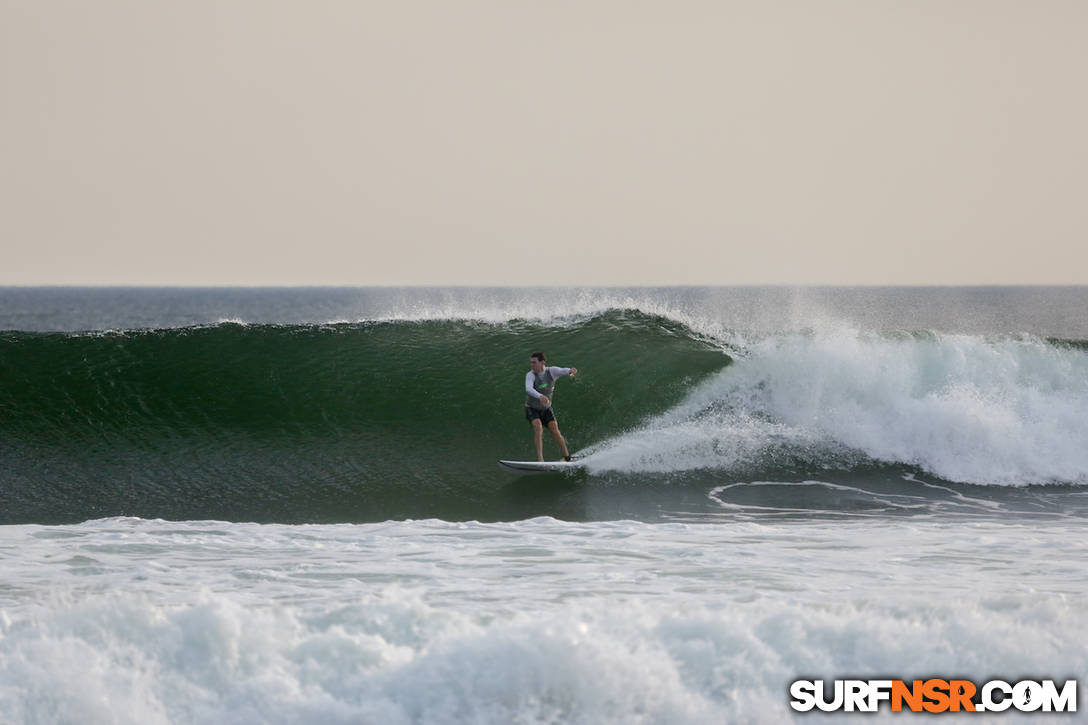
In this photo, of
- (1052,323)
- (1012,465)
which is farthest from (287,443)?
(1052,323)

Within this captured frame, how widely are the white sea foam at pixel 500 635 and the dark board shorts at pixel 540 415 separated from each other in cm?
440

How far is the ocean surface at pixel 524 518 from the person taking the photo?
5.38 m

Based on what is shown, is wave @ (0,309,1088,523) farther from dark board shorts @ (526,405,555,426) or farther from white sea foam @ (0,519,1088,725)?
white sea foam @ (0,519,1088,725)

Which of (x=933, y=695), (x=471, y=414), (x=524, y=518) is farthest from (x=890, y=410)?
(x=933, y=695)

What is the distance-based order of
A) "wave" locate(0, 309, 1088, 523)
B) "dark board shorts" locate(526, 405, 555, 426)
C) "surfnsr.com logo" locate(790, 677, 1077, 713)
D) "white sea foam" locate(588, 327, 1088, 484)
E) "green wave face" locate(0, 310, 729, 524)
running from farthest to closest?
"white sea foam" locate(588, 327, 1088, 484)
"dark board shorts" locate(526, 405, 555, 426)
"wave" locate(0, 309, 1088, 523)
"green wave face" locate(0, 310, 729, 524)
"surfnsr.com logo" locate(790, 677, 1077, 713)

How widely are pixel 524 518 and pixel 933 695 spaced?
5.05 metres

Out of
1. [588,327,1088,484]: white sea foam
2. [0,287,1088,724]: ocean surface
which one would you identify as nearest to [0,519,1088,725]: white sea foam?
[0,287,1088,724]: ocean surface

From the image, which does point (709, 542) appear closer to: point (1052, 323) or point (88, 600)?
point (88, 600)

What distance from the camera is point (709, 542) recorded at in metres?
8.35

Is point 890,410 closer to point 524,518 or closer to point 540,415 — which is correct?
point 540,415

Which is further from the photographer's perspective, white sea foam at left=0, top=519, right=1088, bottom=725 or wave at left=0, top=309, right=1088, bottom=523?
wave at left=0, top=309, right=1088, bottom=523

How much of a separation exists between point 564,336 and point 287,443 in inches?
217

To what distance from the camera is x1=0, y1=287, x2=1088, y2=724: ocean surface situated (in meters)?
5.38

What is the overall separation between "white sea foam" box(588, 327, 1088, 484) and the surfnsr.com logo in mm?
6678
